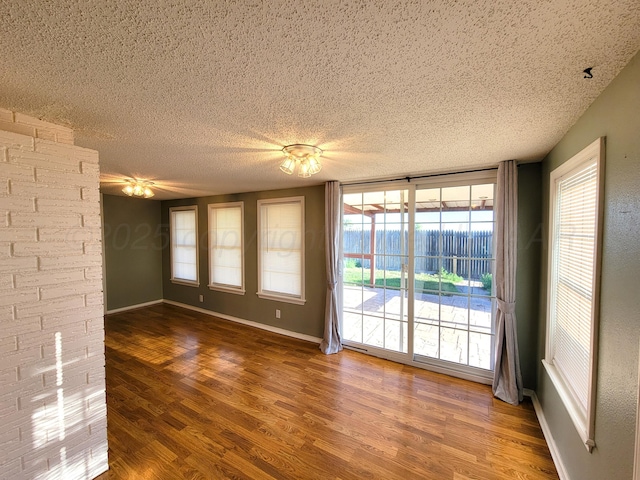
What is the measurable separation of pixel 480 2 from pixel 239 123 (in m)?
1.35

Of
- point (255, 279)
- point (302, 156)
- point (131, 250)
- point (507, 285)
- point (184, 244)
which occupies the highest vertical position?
point (302, 156)

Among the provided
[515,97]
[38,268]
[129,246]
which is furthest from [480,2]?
[129,246]

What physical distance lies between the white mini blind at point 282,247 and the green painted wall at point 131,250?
305 cm

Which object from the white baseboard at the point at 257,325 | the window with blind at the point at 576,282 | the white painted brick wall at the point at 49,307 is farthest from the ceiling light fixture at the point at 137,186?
the window with blind at the point at 576,282

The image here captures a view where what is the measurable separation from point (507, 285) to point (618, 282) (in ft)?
4.91

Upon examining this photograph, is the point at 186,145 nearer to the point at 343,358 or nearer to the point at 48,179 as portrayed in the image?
the point at 48,179

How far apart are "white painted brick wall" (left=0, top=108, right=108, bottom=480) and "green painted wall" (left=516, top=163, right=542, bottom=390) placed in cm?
364

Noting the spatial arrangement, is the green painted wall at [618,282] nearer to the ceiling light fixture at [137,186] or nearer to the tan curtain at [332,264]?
the tan curtain at [332,264]

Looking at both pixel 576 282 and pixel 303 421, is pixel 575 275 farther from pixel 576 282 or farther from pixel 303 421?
pixel 303 421

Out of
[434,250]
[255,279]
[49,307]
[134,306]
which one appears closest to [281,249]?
[255,279]

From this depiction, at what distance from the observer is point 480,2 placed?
2.53 ft

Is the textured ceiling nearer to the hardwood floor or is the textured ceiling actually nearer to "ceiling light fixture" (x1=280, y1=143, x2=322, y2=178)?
"ceiling light fixture" (x1=280, y1=143, x2=322, y2=178)

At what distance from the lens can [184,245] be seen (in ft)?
17.9

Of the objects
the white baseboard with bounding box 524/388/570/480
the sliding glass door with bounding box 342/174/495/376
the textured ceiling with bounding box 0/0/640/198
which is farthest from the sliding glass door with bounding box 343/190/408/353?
the textured ceiling with bounding box 0/0/640/198
